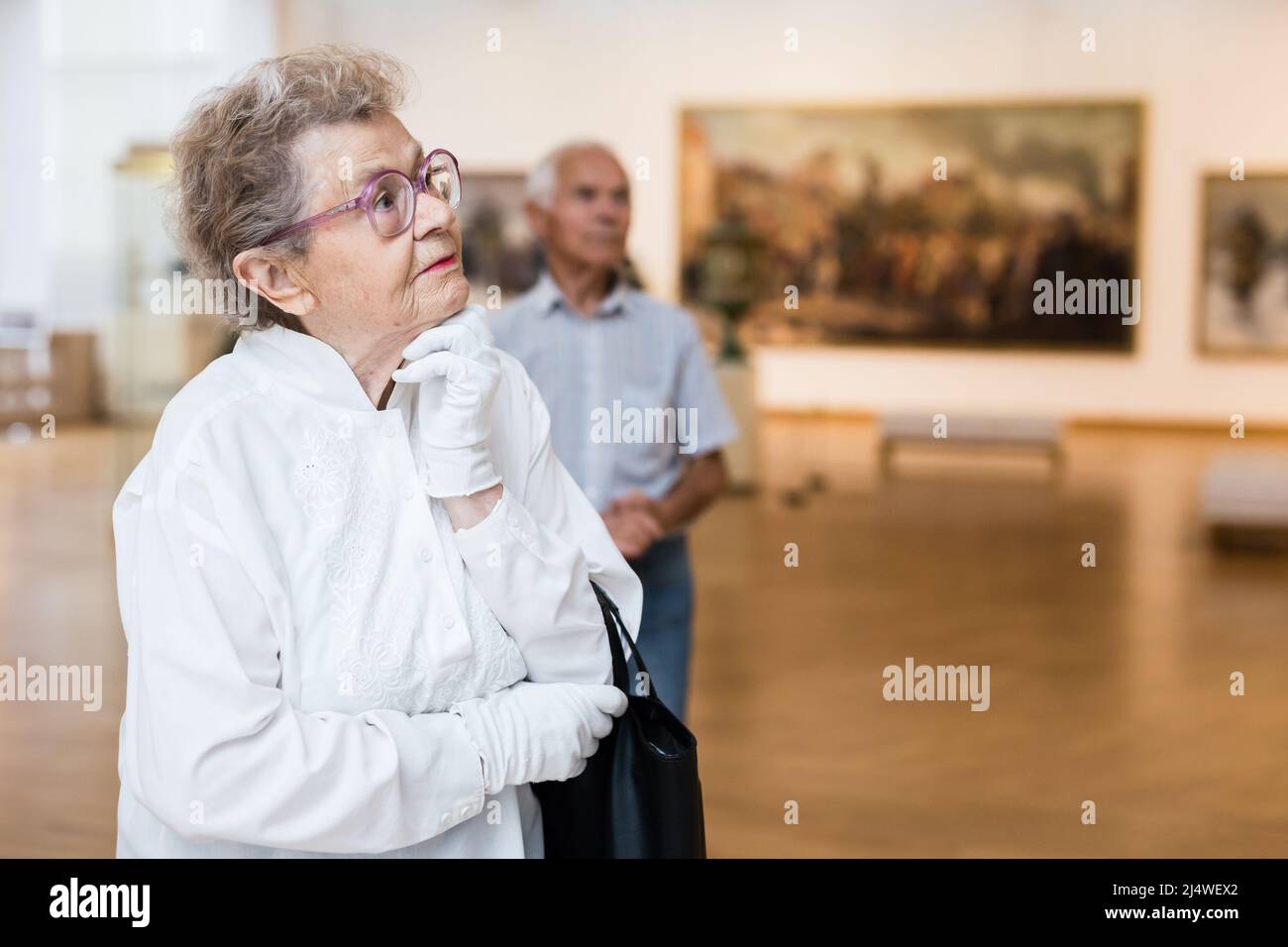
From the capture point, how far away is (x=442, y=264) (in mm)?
2035

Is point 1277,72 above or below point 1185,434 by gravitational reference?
above

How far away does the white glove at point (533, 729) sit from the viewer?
1.95 metres

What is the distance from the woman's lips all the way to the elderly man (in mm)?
2065

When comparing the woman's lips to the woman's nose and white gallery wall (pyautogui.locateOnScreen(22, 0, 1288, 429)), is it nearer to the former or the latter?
the woman's nose

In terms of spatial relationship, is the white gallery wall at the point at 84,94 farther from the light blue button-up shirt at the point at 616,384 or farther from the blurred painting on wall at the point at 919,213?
the light blue button-up shirt at the point at 616,384

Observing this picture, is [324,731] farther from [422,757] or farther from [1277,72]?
[1277,72]

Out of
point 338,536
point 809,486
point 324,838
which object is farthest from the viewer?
point 809,486

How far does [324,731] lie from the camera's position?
6.03 feet

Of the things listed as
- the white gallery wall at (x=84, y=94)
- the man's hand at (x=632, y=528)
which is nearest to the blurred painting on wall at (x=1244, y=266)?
the white gallery wall at (x=84, y=94)

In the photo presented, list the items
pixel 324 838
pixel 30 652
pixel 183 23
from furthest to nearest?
pixel 183 23 < pixel 30 652 < pixel 324 838

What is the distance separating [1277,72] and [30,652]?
674 inches

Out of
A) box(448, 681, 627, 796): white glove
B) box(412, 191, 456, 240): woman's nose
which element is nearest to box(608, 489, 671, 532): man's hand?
box(448, 681, 627, 796): white glove

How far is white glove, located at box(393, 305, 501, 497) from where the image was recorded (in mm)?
1952
